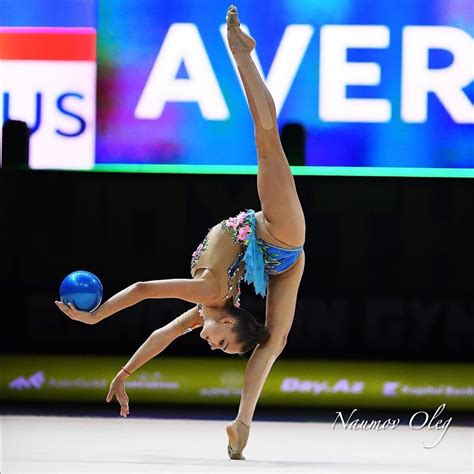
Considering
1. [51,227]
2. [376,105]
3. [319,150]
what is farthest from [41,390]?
[376,105]

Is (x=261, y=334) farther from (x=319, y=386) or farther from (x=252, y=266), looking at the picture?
(x=319, y=386)

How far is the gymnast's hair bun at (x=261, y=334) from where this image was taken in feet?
14.3

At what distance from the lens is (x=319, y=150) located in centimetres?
666

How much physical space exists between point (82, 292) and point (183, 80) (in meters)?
2.98

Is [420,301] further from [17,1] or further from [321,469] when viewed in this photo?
[17,1]

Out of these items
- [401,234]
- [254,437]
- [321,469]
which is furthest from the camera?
[401,234]

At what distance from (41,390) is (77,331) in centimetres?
43

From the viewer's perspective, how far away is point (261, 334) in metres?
4.38

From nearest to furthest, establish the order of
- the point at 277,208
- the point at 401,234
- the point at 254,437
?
the point at 277,208, the point at 254,437, the point at 401,234

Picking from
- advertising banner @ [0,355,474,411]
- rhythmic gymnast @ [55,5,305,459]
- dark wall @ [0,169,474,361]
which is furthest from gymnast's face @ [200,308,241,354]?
advertising banner @ [0,355,474,411]

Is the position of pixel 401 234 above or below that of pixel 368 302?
above

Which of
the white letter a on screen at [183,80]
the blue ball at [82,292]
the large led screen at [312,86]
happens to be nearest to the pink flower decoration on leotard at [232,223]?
the blue ball at [82,292]

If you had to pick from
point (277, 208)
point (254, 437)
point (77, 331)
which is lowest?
point (254, 437)

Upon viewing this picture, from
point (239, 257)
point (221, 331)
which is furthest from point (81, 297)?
point (239, 257)
